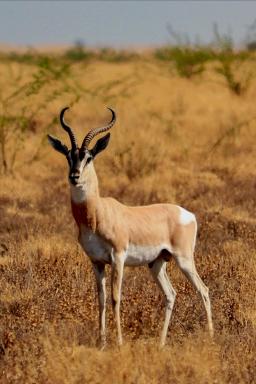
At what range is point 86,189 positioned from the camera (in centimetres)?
725

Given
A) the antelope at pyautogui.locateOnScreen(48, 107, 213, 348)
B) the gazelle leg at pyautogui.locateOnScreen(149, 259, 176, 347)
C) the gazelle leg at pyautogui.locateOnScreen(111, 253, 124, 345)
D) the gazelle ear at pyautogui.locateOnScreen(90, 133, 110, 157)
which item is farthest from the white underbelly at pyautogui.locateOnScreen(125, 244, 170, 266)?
the gazelle ear at pyautogui.locateOnScreen(90, 133, 110, 157)

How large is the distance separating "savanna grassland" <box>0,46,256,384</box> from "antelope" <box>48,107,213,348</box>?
0.27m

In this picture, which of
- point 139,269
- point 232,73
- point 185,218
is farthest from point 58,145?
point 232,73

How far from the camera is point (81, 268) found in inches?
371

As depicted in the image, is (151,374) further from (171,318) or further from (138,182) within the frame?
(138,182)

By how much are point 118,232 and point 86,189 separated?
414 mm

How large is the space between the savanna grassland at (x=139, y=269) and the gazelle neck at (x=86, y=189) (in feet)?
3.15

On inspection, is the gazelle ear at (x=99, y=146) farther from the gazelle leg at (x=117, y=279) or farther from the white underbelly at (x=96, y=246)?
the gazelle leg at (x=117, y=279)

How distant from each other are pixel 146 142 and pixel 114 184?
2.33 meters

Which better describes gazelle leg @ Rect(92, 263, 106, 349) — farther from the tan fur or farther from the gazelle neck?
the gazelle neck

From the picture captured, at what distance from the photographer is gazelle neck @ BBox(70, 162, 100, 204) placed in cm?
720

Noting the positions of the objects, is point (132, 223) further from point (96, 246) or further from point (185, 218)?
point (185, 218)

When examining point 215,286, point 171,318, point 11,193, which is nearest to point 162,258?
point 171,318

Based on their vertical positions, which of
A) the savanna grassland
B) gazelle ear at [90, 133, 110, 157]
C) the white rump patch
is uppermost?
gazelle ear at [90, 133, 110, 157]
